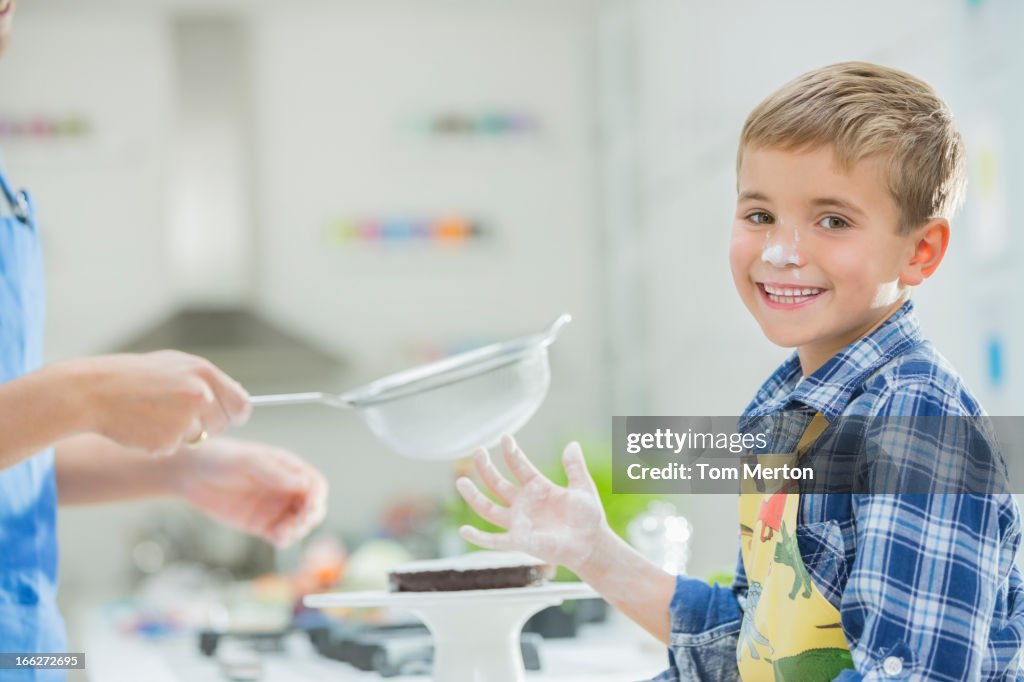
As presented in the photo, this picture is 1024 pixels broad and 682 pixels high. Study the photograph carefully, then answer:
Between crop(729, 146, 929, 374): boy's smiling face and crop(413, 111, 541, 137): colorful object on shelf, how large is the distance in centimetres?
341

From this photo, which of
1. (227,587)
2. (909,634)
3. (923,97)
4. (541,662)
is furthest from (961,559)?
(227,587)

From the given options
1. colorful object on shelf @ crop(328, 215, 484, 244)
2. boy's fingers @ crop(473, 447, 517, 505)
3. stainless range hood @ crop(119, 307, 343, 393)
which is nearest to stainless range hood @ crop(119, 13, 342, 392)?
stainless range hood @ crop(119, 307, 343, 393)

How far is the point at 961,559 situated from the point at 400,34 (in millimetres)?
3765

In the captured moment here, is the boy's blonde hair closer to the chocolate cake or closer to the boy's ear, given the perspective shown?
the boy's ear

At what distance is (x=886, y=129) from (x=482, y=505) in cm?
38

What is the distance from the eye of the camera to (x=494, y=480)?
2.77 ft

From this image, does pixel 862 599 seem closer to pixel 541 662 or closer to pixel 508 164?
pixel 541 662

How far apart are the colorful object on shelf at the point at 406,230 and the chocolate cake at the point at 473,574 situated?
10.0 feet

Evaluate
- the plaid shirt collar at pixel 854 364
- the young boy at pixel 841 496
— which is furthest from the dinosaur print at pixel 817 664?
the plaid shirt collar at pixel 854 364

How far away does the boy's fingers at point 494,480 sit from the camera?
0.83 metres

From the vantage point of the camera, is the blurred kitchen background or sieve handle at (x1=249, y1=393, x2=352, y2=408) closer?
sieve handle at (x1=249, y1=393, x2=352, y2=408)

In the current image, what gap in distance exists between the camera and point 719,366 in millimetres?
3127

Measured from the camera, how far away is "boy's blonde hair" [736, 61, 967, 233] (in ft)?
2.52

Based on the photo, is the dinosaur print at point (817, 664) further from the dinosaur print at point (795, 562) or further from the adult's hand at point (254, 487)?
the adult's hand at point (254, 487)
